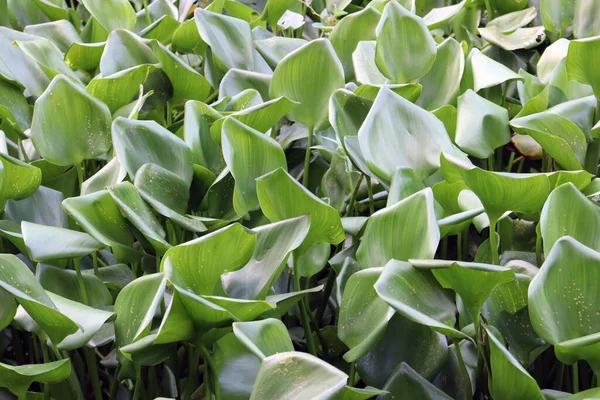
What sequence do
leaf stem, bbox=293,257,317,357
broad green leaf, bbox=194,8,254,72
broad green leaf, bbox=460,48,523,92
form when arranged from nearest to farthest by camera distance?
leaf stem, bbox=293,257,317,357 → broad green leaf, bbox=460,48,523,92 → broad green leaf, bbox=194,8,254,72

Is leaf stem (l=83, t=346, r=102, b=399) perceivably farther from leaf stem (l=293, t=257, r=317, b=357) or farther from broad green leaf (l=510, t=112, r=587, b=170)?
broad green leaf (l=510, t=112, r=587, b=170)

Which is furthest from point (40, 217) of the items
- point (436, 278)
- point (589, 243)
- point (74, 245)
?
point (589, 243)

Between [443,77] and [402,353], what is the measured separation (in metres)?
0.43

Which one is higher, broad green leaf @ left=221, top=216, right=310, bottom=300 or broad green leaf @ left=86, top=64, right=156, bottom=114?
broad green leaf @ left=86, top=64, right=156, bottom=114

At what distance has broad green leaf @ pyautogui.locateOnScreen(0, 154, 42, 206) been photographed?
72cm

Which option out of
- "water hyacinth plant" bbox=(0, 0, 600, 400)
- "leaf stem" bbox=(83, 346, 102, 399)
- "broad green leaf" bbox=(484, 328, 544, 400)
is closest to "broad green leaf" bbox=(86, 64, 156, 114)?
"water hyacinth plant" bbox=(0, 0, 600, 400)

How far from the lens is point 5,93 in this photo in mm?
959

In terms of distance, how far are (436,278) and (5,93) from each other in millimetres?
638

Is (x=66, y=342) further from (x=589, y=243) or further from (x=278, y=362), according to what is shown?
(x=589, y=243)

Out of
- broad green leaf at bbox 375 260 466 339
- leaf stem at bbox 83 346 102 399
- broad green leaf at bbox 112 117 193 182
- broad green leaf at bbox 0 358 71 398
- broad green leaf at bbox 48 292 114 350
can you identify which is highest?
broad green leaf at bbox 112 117 193 182

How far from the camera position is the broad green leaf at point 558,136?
29.2 inches

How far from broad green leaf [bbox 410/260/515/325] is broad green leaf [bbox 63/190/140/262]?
27cm

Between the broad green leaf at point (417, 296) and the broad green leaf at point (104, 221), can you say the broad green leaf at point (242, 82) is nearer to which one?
the broad green leaf at point (104, 221)

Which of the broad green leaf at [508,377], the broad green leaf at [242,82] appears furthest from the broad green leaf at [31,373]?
the broad green leaf at [242,82]
